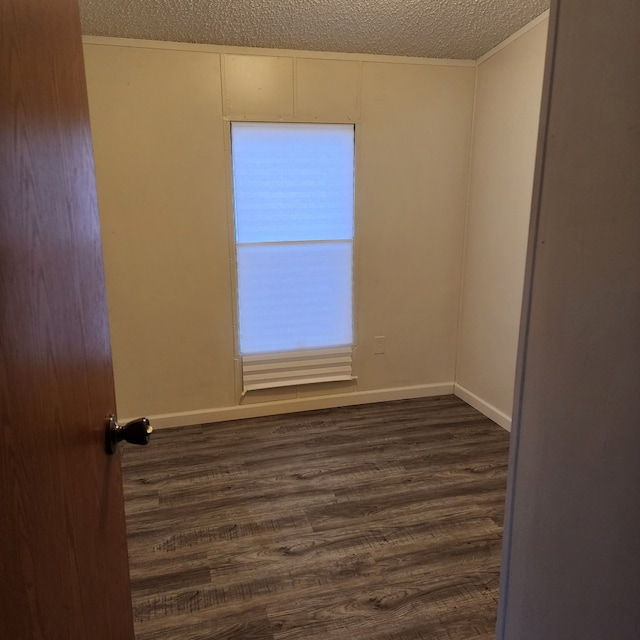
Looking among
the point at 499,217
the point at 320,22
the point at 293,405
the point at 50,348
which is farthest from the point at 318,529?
the point at 320,22

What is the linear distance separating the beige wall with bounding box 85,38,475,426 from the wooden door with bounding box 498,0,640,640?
8.27ft

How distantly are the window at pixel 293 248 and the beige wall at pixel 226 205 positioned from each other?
3.8 inches

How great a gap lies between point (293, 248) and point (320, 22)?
54.2 inches

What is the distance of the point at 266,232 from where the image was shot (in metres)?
3.23

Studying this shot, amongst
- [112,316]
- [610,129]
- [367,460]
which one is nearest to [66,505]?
[610,129]

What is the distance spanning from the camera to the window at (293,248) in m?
3.15

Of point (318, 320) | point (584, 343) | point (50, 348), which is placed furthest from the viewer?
point (318, 320)

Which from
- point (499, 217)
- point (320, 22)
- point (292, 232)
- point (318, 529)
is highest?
point (320, 22)

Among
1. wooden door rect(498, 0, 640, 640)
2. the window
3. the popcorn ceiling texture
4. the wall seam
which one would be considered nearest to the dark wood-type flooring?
the window

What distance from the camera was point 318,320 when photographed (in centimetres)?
346

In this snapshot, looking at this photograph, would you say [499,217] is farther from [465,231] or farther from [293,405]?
[293,405]

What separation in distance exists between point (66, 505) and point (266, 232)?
2.66 meters

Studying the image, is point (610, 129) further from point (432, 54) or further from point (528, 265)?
point (432, 54)

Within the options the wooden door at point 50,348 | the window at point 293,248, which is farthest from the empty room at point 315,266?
the wooden door at point 50,348
